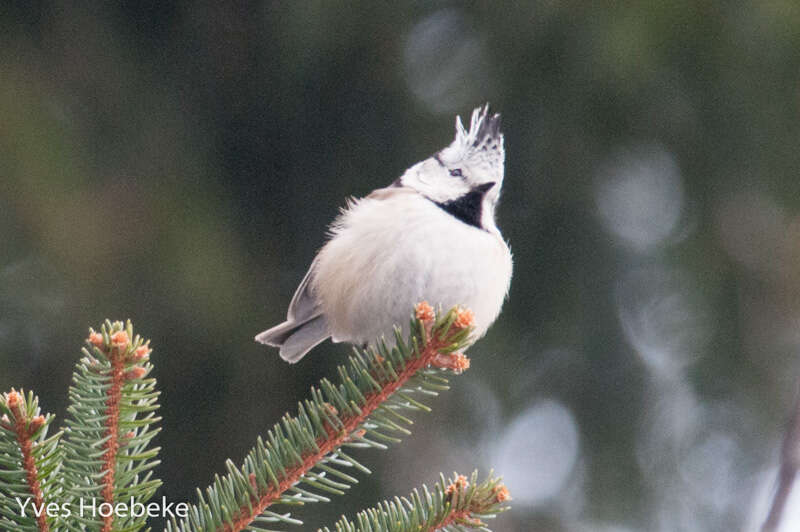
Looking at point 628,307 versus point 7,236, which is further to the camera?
point 628,307

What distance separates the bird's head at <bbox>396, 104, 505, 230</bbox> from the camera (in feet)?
9.41

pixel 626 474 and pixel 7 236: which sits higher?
pixel 7 236

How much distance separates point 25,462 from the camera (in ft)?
4.22

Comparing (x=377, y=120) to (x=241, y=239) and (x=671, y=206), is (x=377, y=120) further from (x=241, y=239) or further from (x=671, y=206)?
(x=671, y=206)

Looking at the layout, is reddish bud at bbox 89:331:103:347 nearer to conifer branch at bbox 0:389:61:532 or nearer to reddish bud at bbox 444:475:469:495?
conifer branch at bbox 0:389:61:532

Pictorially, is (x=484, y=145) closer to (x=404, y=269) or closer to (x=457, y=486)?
(x=404, y=269)

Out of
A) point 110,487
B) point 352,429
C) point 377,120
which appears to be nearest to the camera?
point 110,487

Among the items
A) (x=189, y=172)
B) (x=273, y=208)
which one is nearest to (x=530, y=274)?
(x=273, y=208)

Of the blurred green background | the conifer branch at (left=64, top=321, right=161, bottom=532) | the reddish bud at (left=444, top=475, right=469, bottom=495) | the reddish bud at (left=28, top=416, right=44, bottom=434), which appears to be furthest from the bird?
the reddish bud at (left=28, top=416, right=44, bottom=434)

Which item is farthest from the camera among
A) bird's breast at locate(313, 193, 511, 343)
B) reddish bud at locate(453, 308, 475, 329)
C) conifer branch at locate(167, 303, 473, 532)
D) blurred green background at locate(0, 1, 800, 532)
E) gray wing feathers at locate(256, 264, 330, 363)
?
blurred green background at locate(0, 1, 800, 532)

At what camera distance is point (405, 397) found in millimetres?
1600

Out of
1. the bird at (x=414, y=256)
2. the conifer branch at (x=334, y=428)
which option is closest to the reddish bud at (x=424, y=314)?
the conifer branch at (x=334, y=428)

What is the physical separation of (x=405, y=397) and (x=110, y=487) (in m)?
0.52

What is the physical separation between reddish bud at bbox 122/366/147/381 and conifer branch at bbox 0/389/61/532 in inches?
4.8
